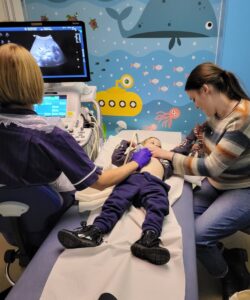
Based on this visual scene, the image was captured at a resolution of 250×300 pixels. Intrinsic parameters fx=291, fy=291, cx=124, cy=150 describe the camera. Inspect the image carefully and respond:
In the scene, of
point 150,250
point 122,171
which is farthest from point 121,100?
point 150,250

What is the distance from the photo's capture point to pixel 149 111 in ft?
8.43

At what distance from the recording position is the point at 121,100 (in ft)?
8.43

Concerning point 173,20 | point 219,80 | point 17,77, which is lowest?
point 219,80

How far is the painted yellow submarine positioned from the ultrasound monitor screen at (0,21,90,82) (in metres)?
0.64

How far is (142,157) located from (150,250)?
0.63m

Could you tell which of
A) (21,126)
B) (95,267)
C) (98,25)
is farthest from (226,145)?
(98,25)

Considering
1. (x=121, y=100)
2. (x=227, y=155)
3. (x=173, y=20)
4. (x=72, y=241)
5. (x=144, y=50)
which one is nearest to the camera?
(x=72, y=241)

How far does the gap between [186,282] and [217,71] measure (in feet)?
3.04

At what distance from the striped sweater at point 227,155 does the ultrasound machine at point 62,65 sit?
0.68 m

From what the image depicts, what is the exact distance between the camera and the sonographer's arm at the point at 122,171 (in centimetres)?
123

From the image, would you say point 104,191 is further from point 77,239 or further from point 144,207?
point 77,239

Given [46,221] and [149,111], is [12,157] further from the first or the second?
[149,111]

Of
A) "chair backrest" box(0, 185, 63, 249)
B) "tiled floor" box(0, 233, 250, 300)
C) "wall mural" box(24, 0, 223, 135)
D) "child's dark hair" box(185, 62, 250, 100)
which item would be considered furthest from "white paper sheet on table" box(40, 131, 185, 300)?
"wall mural" box(24, 0, 223, 135)

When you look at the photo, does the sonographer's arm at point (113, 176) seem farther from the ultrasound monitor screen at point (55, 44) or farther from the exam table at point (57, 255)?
the ultrasound monitor screen at point (55, 44)
